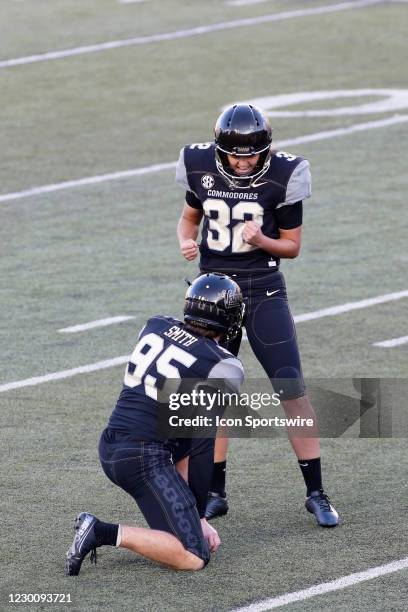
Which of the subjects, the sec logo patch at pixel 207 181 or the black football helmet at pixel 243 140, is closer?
the black football helmet at pixel 243 140

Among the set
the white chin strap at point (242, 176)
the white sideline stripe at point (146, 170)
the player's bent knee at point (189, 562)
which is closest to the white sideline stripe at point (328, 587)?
the player's bent knee at point (189, 562)

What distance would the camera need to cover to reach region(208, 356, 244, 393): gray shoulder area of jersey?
267 inches

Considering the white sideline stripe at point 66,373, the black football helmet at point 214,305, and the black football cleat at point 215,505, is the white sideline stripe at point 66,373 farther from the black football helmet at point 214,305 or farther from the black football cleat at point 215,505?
the black football helmet at point 214,305

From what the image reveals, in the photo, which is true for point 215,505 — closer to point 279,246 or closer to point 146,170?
point 279,246

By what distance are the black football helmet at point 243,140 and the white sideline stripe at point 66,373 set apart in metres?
2.56

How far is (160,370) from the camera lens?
6.82 metres

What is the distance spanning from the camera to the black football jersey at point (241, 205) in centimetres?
768

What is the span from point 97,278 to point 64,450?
3686 millimetres

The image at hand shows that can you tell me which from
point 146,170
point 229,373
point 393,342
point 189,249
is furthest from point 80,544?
point 146,170

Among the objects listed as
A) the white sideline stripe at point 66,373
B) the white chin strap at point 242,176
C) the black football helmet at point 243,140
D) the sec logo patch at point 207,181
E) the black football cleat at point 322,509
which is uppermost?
the black football helmet at point 243,140

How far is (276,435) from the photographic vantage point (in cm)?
888

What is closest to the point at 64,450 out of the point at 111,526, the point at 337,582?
the point at 111,526

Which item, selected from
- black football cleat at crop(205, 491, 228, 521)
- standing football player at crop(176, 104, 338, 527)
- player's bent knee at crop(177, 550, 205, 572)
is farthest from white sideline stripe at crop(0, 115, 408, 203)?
player's bent knee at crop(177, 550, 205, 572)

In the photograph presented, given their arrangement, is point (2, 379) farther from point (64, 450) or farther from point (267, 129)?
point (267, 129)
